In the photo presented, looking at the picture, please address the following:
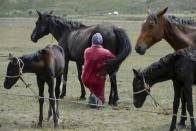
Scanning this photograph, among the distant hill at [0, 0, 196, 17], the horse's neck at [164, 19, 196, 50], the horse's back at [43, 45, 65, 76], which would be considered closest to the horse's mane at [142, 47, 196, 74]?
the horse's neck at [164, 19, 196, 50]

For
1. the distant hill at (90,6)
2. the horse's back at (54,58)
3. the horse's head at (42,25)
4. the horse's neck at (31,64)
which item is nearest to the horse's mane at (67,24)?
the horse's head at (42,25)

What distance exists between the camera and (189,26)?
9.48 m

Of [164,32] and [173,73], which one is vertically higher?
[164,32]

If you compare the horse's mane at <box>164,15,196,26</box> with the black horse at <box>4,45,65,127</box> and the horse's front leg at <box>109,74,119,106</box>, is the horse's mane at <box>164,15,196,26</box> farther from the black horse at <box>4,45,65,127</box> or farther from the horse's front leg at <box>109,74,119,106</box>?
the horse's front leg at <box>109,74,119,106</box>

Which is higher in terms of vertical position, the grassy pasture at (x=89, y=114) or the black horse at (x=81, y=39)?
the black horse at (x=81, y=39)

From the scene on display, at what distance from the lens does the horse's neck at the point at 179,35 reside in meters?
9.24

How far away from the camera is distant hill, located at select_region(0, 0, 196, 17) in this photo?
73262 mm

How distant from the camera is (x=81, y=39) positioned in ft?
42.6

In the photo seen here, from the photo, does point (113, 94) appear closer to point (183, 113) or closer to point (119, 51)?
point (119, 51)

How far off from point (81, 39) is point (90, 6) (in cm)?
6787

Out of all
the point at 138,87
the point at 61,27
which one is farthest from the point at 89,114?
Result: the point at 61,27

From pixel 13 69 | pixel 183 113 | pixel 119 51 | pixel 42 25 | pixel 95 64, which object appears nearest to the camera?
pixel 13 69

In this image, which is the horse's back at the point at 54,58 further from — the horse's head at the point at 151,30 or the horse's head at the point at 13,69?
the horse's head at the point at 151,30

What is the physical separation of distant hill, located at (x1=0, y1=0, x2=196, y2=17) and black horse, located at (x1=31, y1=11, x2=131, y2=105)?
5724 centimetres
